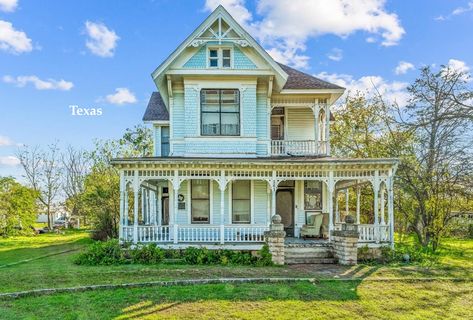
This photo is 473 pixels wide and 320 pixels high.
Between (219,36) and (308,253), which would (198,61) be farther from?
(308,253)

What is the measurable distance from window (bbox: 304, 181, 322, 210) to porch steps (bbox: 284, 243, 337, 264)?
250 cm

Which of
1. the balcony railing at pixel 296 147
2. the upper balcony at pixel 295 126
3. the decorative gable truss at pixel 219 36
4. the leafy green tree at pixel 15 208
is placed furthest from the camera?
the leafy green tree at pixel 15 208

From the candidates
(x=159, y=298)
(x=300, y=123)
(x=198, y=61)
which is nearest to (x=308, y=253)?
(x=300, y=123)

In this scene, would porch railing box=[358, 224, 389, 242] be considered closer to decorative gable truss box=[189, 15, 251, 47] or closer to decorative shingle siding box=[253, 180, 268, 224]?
decorative shingle siding box=[253, 180, 268, 224]

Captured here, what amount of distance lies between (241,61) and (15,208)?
74.8ft

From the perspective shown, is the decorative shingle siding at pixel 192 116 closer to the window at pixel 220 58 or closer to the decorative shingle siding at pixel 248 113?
the window at pixel 220 58

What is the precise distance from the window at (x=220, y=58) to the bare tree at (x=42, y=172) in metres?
31.3

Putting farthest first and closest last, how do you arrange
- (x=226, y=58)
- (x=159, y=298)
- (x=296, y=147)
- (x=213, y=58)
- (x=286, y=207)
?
(x=296, y=147)
(x=286, y=207)
(x=226, y=58)
(x=213, y=58)
(x=159, y=298)

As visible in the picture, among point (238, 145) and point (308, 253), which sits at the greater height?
point (238, 145)

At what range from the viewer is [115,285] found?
30.0 feet

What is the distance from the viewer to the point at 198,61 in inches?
611

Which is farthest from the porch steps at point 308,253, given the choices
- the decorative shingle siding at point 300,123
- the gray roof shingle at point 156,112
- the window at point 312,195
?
the gray roof shingle at point 156,112

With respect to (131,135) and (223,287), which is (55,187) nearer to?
(131,135)

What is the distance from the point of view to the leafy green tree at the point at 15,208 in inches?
1096
